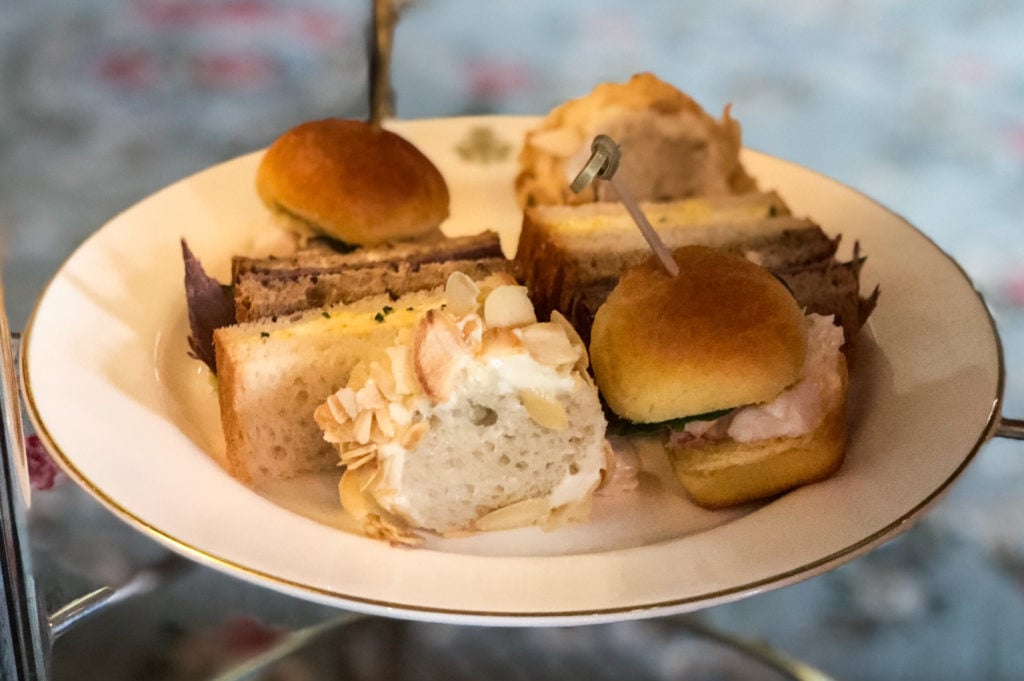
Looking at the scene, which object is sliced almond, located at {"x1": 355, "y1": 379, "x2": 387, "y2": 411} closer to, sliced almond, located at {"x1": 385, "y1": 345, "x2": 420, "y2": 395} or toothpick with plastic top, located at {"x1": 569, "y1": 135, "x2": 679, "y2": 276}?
sliced almond, located at {"x1": 385, "y1": 345, "x2": 420, "y2": 395}

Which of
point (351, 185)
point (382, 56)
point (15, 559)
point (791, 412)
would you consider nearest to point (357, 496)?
point (15, 559)

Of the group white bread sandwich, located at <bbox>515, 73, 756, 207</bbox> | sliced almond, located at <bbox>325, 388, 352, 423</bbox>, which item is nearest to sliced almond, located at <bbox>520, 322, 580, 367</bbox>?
sliced almond, located at <bbox>325, 388, 352, 423</bbox>

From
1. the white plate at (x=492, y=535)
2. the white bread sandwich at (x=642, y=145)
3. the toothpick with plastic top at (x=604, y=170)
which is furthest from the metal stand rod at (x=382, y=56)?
the toothpick with plastic top at (x=604, y=170)

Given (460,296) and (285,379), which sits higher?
(460,296)

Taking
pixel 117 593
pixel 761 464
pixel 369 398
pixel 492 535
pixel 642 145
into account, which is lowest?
pixel 117 593

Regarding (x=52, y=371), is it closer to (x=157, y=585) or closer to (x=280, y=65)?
(x=157, y=585)

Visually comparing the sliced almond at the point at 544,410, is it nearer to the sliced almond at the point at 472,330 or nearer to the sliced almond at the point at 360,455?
the sliced almond at the point at 472,330

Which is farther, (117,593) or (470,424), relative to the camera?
(117,593)

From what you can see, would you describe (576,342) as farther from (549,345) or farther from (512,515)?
(512,515)
